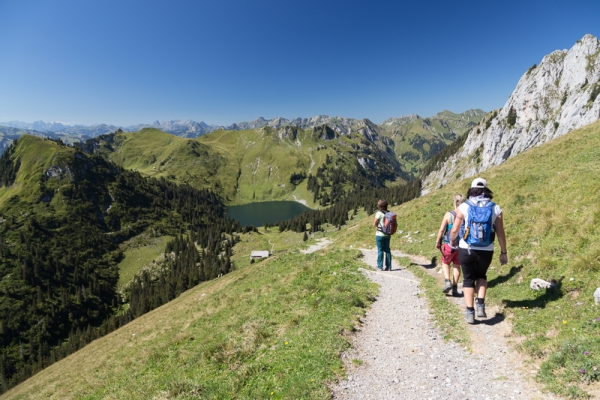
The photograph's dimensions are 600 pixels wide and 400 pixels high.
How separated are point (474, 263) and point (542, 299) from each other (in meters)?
3.32

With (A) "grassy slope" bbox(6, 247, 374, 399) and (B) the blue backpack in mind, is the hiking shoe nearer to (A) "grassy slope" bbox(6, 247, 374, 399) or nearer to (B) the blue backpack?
(B) the blue backpack

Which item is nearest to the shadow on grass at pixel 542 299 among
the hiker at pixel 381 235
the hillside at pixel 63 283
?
the hiker at pixel 381 235

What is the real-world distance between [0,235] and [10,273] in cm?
4079

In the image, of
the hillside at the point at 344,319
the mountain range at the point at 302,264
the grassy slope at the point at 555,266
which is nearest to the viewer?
the grassy slope at the point at 555,266

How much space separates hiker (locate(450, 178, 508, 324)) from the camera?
8.82 meters

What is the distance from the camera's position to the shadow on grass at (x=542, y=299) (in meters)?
9.73

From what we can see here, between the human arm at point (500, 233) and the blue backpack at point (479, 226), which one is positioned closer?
the blue backpack at point (479, 226)

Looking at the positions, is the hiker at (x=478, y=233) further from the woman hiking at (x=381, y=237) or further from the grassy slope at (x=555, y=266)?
the woman hiking at (x=381, y=237)

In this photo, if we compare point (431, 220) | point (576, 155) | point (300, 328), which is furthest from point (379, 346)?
point (576, 155)

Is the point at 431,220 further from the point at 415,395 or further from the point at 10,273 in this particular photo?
the point at 10,273

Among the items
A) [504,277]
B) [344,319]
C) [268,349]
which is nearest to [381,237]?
[504,277]

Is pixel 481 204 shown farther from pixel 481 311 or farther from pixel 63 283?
pixel 63 283

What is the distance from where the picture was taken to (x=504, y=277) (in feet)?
42.5

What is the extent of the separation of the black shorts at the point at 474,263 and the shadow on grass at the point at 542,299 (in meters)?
2.31
